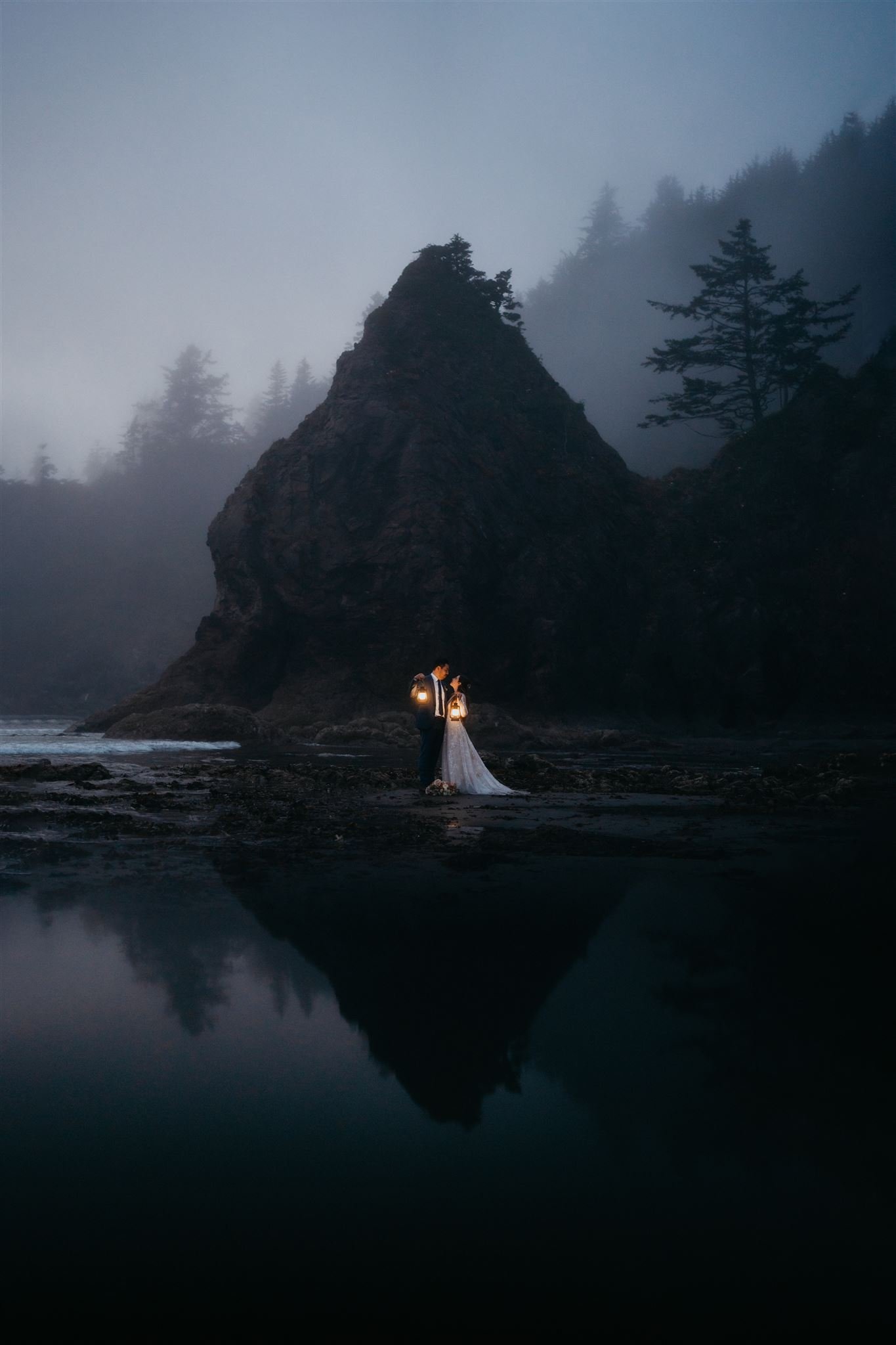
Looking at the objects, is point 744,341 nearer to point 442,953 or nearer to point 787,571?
point 787,571

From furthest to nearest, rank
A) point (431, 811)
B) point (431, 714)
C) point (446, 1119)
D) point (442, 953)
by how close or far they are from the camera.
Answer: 1. point (431, 714)
2. point (431, 811)
3. point (442, 953)
4. point (446, 1119)

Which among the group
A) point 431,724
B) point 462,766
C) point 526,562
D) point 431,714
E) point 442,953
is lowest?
point 442,953

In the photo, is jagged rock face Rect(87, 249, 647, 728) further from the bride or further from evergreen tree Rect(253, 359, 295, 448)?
evergreen tree Rect(253, 359, 295, 448)

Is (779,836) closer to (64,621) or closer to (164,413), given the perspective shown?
(64,621)

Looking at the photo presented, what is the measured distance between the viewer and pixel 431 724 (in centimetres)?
1341

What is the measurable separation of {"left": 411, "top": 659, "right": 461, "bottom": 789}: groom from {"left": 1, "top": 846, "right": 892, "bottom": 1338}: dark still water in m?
8.17

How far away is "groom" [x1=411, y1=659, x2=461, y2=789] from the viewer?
44.0 feet

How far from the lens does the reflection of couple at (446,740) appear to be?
1343cm

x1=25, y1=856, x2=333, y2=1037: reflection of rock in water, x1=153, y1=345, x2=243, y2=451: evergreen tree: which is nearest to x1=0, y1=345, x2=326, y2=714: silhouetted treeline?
x1=153, y1=345, x2=243, y2=451: evergreen tree

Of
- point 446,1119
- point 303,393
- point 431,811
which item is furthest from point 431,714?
point 303,393

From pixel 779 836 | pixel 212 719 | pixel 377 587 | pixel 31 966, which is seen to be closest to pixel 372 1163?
pixel 31 966

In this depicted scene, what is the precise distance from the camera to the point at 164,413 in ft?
358

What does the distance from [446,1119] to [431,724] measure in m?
10.7

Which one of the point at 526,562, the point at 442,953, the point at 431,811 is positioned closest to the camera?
the point at 442,953
